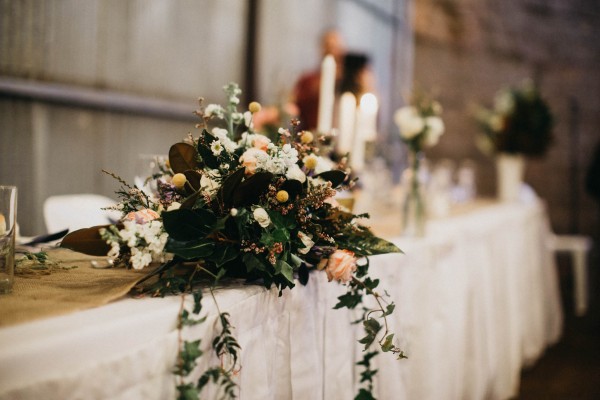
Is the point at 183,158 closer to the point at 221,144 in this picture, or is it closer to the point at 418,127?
the point at 221,144

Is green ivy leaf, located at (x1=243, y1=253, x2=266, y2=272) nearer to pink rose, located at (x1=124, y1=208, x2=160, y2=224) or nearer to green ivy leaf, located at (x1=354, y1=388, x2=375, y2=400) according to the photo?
pink rose, located at (x1=124, y1=208, x2=160, y2=224)

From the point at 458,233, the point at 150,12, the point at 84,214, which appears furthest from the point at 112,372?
the point at 150,12

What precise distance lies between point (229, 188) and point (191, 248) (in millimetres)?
132

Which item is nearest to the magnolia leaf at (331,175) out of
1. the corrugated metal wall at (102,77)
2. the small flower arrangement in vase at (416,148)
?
the small flower arrangement in vase at (416,148)

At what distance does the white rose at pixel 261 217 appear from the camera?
112cm

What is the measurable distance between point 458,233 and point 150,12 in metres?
1.95

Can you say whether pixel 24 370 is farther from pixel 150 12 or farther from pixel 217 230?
pixel 150 12

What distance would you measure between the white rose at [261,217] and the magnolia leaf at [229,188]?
0.06m

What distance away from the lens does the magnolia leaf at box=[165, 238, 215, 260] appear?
3.56ft

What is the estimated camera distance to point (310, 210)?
1.29 metres

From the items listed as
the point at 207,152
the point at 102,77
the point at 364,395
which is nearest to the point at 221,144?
the point at 207,152

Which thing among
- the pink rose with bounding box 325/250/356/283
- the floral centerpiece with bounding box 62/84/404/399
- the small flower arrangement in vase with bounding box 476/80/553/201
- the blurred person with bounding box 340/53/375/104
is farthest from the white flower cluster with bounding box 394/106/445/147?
the blurred person with bounding box 340/53/375/104

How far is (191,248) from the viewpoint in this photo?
110 cm

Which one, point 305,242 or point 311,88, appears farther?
point 311,88
